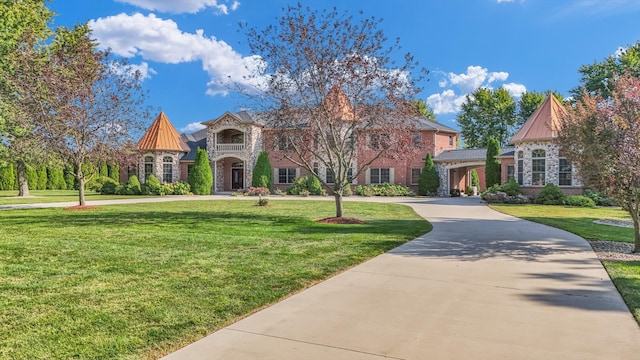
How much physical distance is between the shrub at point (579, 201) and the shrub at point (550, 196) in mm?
330

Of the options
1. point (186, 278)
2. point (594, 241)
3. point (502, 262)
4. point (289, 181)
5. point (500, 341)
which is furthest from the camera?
point (289, 181)

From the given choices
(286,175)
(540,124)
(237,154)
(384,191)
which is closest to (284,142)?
(540,124)

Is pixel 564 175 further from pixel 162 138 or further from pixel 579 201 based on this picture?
pixel 162 138

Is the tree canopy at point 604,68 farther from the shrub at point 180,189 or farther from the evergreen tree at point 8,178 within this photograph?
the evergreen tree at point 8,178

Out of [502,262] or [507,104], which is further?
[507,104]

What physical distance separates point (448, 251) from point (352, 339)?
496cm

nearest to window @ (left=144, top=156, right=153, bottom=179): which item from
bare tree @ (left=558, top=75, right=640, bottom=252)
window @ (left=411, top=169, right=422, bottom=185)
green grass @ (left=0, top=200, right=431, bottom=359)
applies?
window @ (left=411, top=169, right=422, bottom=185)

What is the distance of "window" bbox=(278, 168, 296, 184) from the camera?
3597cm

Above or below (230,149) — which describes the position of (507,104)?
above

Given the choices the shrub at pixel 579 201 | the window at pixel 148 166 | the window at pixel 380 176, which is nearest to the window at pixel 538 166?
the shrub at pixel 579 201

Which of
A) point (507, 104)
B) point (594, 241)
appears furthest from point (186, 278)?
point (507, 104)

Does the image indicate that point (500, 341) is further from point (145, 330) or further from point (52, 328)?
point (52, 328)

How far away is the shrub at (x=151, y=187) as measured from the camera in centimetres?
3291

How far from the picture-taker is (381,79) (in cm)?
1305
